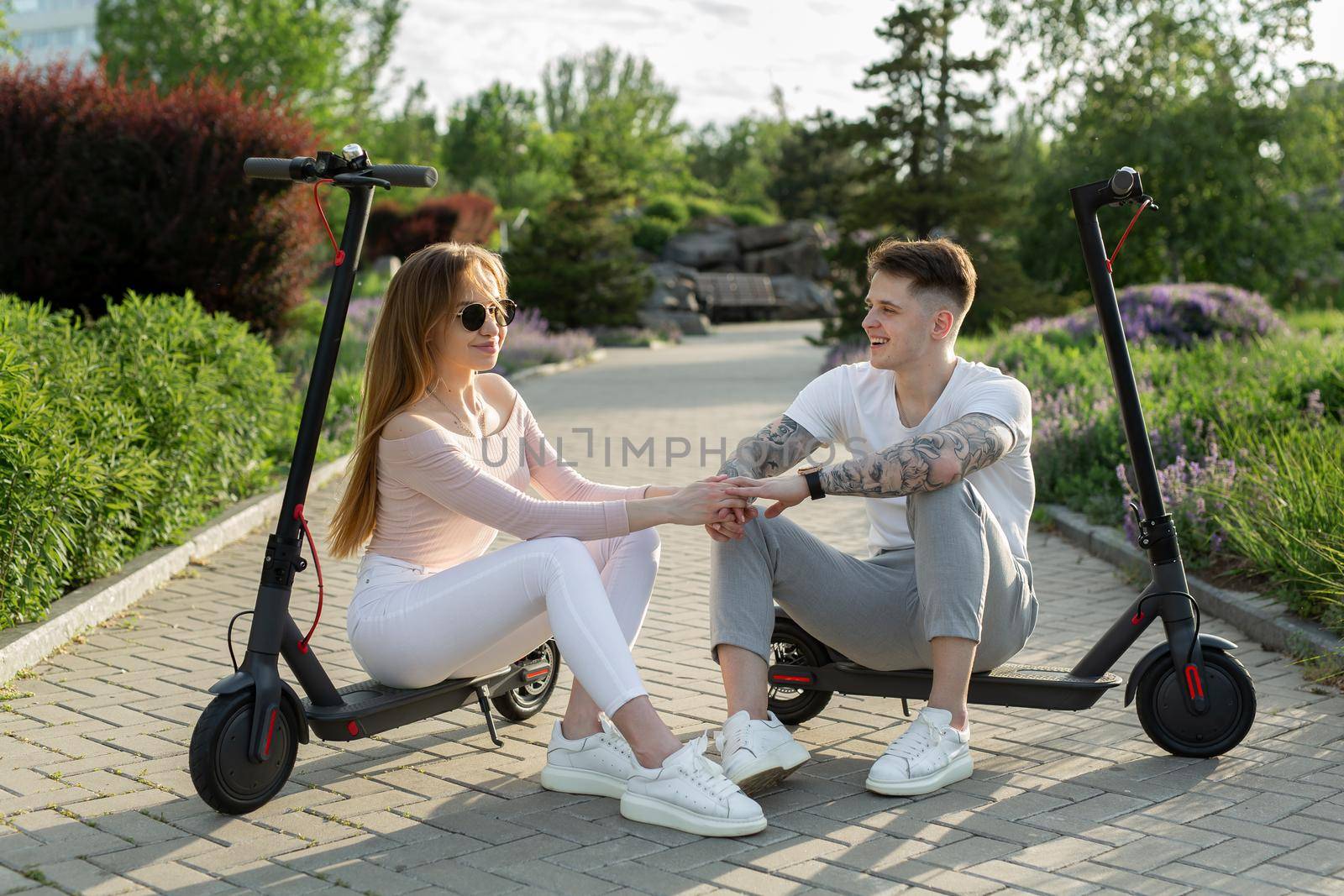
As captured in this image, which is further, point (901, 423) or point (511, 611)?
point (901, 423)

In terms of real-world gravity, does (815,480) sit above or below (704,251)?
below

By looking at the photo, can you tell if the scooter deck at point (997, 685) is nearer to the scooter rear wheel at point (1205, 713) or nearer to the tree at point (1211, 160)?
the scooter rear wheel at point (1205, 713)

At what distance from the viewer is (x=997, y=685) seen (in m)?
3.80

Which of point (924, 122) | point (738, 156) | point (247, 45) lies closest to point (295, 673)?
point (924, 122)

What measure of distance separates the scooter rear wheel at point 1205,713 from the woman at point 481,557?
1.29 metres

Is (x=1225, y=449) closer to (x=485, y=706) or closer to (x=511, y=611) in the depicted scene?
(x=485, y=706)

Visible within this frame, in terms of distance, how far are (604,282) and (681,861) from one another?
921 inches

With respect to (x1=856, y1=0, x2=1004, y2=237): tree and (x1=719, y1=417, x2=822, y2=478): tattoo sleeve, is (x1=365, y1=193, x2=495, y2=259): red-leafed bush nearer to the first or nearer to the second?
(x1=856, y1=0, x2=1004, y2=237): tree

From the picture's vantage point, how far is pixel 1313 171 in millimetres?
22609

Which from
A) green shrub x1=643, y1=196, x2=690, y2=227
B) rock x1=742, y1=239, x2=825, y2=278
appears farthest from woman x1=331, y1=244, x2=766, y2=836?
green shrub x1=643, y1=196, x2=690, y2=227

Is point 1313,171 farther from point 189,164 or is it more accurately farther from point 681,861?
point 681,861

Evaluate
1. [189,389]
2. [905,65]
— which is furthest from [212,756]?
[905,65]

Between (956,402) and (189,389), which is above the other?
(956,402)

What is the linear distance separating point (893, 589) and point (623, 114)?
5417cm
